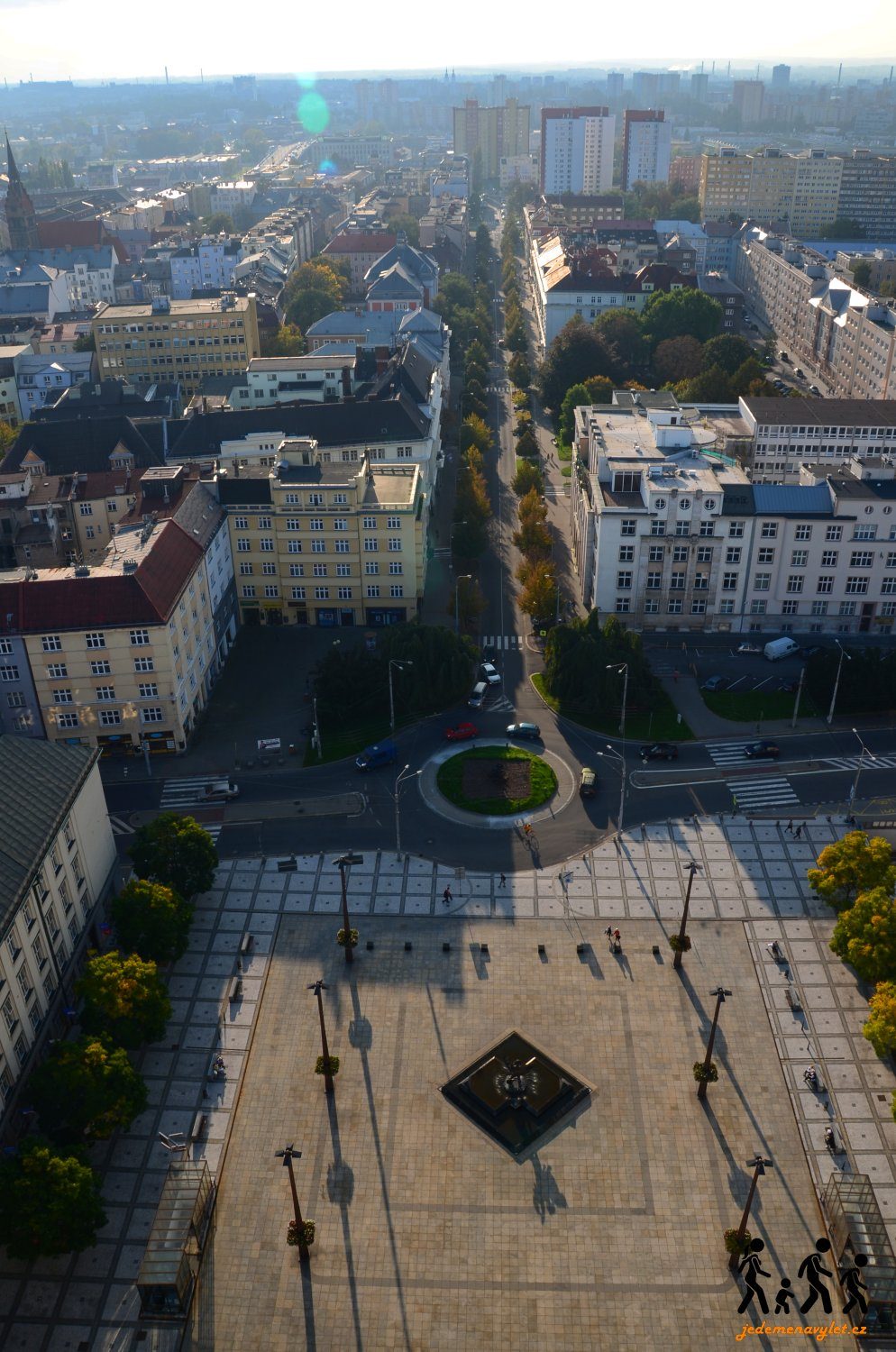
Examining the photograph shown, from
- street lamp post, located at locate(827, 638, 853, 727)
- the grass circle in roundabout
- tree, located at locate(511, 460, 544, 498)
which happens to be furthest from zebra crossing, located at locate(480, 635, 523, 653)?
tree, located at locate(511, 460, 544, 498)

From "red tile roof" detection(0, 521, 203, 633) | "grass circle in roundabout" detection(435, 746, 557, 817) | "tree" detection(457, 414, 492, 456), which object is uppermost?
"red tile roof" detection(0, 521, 203, 633)

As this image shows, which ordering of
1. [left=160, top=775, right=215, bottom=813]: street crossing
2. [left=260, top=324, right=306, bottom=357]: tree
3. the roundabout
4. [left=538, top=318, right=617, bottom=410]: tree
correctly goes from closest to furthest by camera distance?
1. the roundabout
2. [left=160, top=775, right=215, bottom=813]: street crossing
3. [left=538, top=318, right=617, bottom=410]: tree
4. [left=260, top=324, right=306, bottom=357]: tree

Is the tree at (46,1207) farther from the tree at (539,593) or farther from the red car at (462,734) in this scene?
the tree at (539,593)

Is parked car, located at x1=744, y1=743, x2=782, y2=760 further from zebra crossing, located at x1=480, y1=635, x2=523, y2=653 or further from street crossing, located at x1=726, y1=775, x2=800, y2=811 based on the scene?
zebra crossing, located at x1=480, y1=635, x2=523, y2=653

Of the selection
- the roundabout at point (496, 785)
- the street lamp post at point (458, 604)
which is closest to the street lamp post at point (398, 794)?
the roundabout at point (496, 785)

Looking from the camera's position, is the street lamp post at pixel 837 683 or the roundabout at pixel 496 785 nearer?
the roundabout at pixel 496 785

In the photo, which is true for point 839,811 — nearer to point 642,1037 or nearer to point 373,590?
point 642,1037

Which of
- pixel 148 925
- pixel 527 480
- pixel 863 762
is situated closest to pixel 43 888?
pixel 148 925
